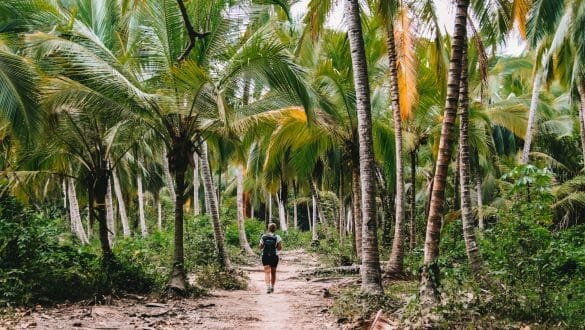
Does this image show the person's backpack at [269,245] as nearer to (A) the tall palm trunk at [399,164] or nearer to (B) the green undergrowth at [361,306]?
(A) the tall palm trunk at [399,164]

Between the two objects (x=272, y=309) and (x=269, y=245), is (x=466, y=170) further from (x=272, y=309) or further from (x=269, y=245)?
(x=269, y=245)

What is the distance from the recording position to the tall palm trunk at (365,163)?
301 inches

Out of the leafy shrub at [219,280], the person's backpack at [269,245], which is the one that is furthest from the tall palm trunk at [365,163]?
the leafy shrub at [219,280]

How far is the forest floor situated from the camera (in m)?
6.71

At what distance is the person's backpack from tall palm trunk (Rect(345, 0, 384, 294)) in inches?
116

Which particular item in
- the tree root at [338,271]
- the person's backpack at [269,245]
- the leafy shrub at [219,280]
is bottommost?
the tree root at [338,271]

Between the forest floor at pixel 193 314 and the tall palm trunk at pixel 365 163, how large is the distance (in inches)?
38.1

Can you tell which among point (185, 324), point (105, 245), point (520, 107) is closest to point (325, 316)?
point (185, 324)

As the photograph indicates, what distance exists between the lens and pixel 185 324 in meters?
7.16

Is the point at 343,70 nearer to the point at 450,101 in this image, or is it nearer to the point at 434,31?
the point at 434,31

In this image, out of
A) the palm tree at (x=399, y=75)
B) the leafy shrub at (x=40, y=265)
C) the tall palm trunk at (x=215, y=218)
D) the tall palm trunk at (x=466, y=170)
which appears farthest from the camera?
the tall palm trunk at (x=215, y=218)

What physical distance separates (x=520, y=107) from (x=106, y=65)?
41.2 ft

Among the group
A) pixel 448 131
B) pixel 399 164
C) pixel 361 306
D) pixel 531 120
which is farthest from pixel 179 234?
pixel 531 120

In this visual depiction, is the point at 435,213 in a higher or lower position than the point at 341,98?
lower
